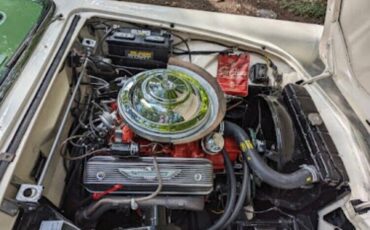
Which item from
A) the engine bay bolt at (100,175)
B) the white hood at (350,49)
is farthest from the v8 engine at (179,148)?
the white hood at (350,49)

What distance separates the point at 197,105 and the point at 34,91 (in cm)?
50

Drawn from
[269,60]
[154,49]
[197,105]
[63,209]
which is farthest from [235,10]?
[63,209]

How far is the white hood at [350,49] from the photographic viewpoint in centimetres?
126

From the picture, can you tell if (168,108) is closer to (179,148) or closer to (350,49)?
(179,148)

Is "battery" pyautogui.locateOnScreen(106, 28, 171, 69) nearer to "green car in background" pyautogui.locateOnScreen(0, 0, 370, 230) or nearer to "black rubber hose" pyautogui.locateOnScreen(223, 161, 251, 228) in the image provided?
"green car in background" pyautogui.locateOnScreen(0, 0, 370, 230)

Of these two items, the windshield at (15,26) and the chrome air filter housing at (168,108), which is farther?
the windshield at (15,26)

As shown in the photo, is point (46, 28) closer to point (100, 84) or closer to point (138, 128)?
point (100, 84)

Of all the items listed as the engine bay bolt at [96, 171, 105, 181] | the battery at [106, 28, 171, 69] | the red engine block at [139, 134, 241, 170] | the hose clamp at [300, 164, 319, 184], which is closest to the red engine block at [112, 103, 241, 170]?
the red engine block at [139, 134, 241, 170]

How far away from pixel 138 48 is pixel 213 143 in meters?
0.51

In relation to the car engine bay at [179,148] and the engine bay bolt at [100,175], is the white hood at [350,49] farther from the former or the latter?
the engine bay bolt at [100,175]

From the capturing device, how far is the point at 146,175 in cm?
124

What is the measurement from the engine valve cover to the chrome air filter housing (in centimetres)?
8

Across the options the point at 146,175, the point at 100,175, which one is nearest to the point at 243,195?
the point at 146,175

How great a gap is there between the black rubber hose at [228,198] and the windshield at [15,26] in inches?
29.2
